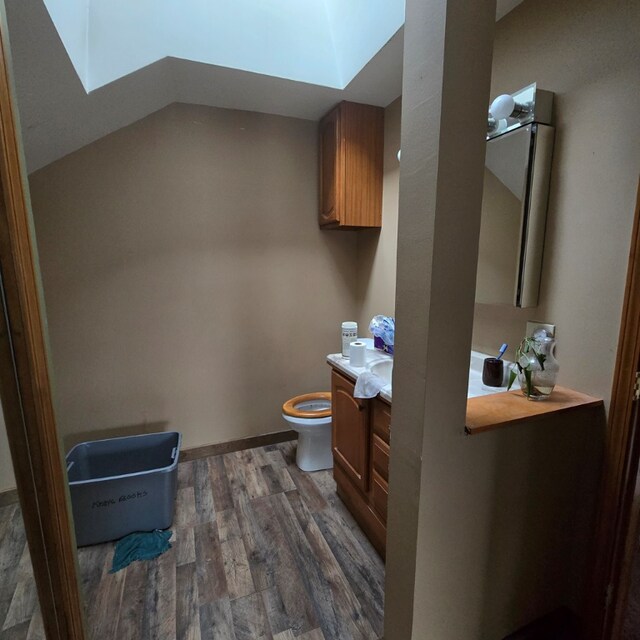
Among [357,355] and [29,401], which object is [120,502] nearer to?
[29,401]

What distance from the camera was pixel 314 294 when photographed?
2562 mm

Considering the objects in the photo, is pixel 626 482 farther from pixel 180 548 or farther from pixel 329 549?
pixel 180 548

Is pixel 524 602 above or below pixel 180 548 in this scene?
→ above

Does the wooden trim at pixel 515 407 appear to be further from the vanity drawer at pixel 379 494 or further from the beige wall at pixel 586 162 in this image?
the vanity drawer at pixel 379 494

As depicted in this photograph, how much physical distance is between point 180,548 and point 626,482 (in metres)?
1.84

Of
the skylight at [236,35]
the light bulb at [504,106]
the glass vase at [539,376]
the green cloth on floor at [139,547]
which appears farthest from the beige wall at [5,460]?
the light bulb at [504,106]

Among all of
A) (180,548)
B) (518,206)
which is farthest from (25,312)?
(518,206)

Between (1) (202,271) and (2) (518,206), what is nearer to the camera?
(2) (518,206)

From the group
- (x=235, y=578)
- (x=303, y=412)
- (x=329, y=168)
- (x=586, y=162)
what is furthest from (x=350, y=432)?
(x=329, y=168)

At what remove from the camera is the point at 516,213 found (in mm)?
1325

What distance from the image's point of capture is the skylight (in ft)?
4.63

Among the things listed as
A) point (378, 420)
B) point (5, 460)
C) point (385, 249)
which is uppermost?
point (385, 249)

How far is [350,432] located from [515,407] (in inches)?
34.0

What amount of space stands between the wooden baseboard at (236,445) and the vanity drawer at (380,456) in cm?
122
